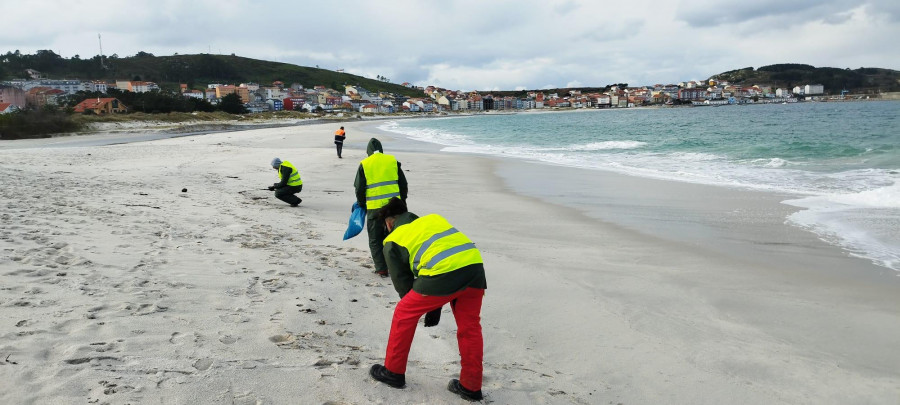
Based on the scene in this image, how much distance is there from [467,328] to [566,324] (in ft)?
5.54

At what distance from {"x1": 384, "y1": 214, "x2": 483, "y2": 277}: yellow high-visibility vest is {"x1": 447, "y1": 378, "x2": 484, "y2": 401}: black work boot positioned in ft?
2.46

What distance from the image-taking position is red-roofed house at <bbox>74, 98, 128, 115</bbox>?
2347 inches

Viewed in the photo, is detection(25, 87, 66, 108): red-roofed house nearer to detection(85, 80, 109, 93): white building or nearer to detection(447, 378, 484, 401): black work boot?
detection(85, 80, 109, 93): white building

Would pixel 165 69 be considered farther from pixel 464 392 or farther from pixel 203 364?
pixel 464 392

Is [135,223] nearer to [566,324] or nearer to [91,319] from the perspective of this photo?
[91,319]

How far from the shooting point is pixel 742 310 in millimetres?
5039

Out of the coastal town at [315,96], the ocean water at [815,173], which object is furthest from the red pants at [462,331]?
the coastal town at [315,96]

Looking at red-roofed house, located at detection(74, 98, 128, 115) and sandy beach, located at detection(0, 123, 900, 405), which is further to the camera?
red-roofed house, located at detection(74, 98, 128, 115)

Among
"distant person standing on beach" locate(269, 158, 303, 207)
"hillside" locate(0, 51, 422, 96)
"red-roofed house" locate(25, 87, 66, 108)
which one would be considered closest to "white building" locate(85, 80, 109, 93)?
"hillside" locate(0, 51, 422, 96)

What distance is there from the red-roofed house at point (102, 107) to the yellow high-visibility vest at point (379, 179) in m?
65.8

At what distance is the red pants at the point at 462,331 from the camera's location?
317 cm

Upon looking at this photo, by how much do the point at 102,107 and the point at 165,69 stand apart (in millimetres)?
104072

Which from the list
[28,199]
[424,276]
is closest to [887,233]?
[424,276]

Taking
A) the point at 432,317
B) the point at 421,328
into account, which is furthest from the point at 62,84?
the point at 432,317
